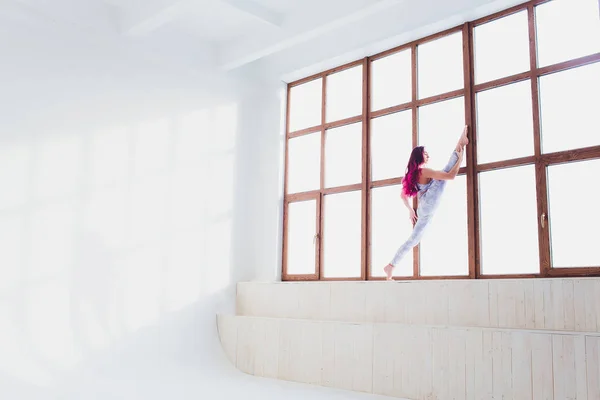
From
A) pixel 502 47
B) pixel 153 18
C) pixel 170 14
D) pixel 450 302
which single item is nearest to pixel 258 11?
pixel 170 14

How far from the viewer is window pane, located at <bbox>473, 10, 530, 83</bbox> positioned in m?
5.45

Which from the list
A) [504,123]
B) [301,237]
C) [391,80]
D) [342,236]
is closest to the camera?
[504,123]

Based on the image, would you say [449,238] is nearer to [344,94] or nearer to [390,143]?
[390,143]

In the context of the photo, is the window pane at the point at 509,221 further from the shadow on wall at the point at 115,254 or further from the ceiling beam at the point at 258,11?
the shadow on wall at the point at 115,254

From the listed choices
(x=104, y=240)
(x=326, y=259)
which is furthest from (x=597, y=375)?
(x=104, y=240)

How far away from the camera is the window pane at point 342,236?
21.5 feet

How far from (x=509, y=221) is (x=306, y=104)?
9.66 ft

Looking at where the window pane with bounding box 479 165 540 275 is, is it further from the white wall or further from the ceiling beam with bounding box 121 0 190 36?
the ceiling beam with bounding box 121 0 190 36

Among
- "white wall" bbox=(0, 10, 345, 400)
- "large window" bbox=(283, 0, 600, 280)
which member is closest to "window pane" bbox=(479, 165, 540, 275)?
"large window" bbox=(283, 0, 600, 280)

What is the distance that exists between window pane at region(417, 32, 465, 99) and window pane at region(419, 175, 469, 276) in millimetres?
934

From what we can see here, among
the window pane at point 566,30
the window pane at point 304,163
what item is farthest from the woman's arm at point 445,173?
the window pane at point 304,163

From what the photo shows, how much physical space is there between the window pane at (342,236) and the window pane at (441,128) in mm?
970

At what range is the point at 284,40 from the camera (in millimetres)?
6320

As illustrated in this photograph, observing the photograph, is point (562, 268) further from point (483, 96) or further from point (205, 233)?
point (205, 233)
